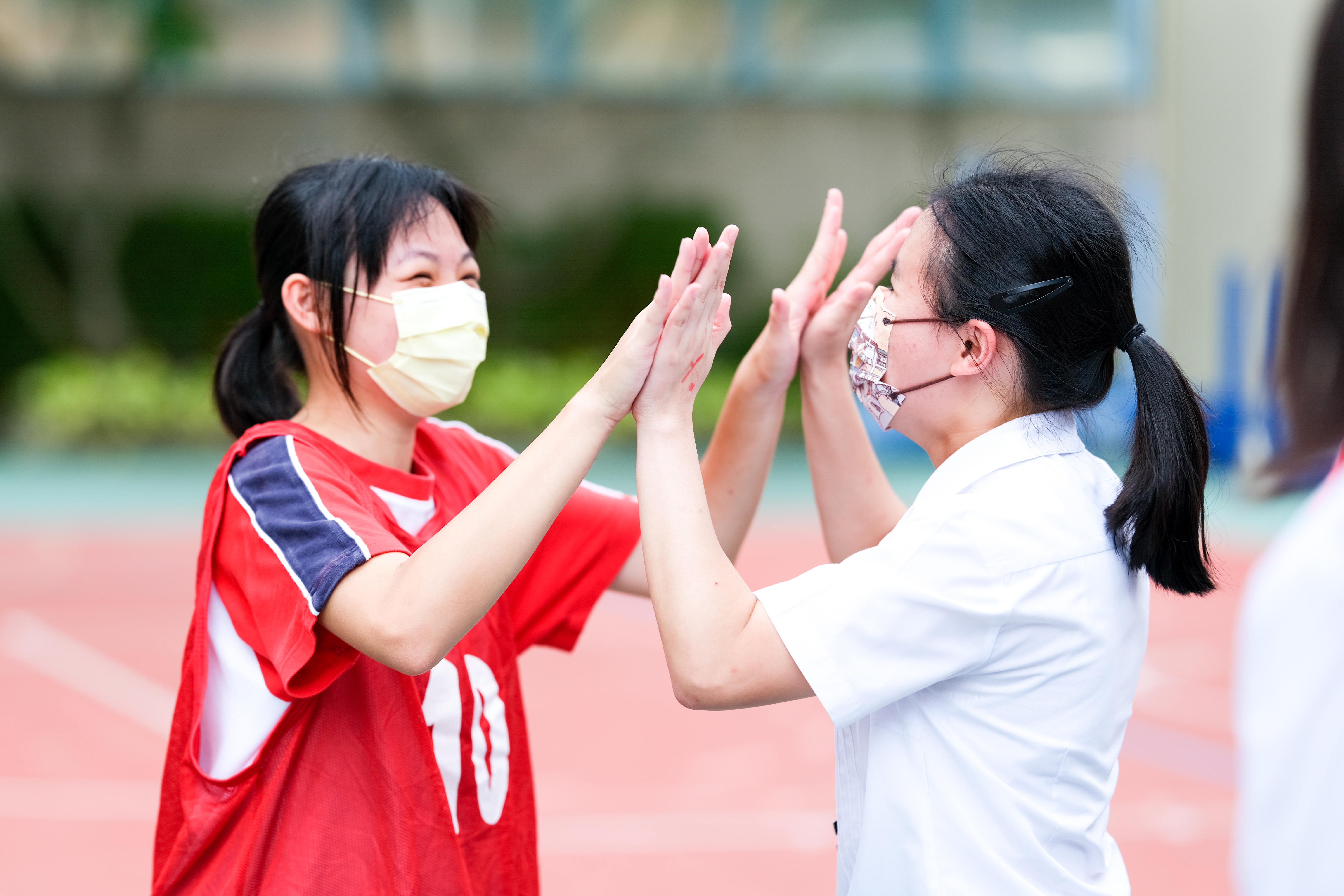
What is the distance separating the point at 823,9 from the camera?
15984 millimetres

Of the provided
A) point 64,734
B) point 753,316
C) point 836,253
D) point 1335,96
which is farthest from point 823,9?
point 1335,96

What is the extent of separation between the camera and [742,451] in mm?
2318

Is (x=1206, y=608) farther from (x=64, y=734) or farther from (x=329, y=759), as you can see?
(x=329, y=759)

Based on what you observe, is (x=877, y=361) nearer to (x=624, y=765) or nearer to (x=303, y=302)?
(x=303, y=302)

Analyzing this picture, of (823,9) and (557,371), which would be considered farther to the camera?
(823,9)

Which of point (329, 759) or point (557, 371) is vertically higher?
point (329, 759)

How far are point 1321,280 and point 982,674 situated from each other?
65cm

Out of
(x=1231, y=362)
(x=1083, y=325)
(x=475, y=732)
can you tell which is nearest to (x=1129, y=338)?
(x=1083, y=325)

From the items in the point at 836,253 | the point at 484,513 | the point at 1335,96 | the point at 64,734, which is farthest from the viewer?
the point at 64,734

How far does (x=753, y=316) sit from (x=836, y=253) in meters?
13.4

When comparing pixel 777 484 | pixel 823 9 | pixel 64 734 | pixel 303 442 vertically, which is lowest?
pixel 777 484

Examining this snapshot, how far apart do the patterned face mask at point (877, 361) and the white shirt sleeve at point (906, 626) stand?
13.9 inches

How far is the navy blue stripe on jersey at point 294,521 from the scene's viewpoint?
5.51 ft

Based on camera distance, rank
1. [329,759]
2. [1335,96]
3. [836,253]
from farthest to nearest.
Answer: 1. [836,253]
2. [329,759]
3. [1335,96]
